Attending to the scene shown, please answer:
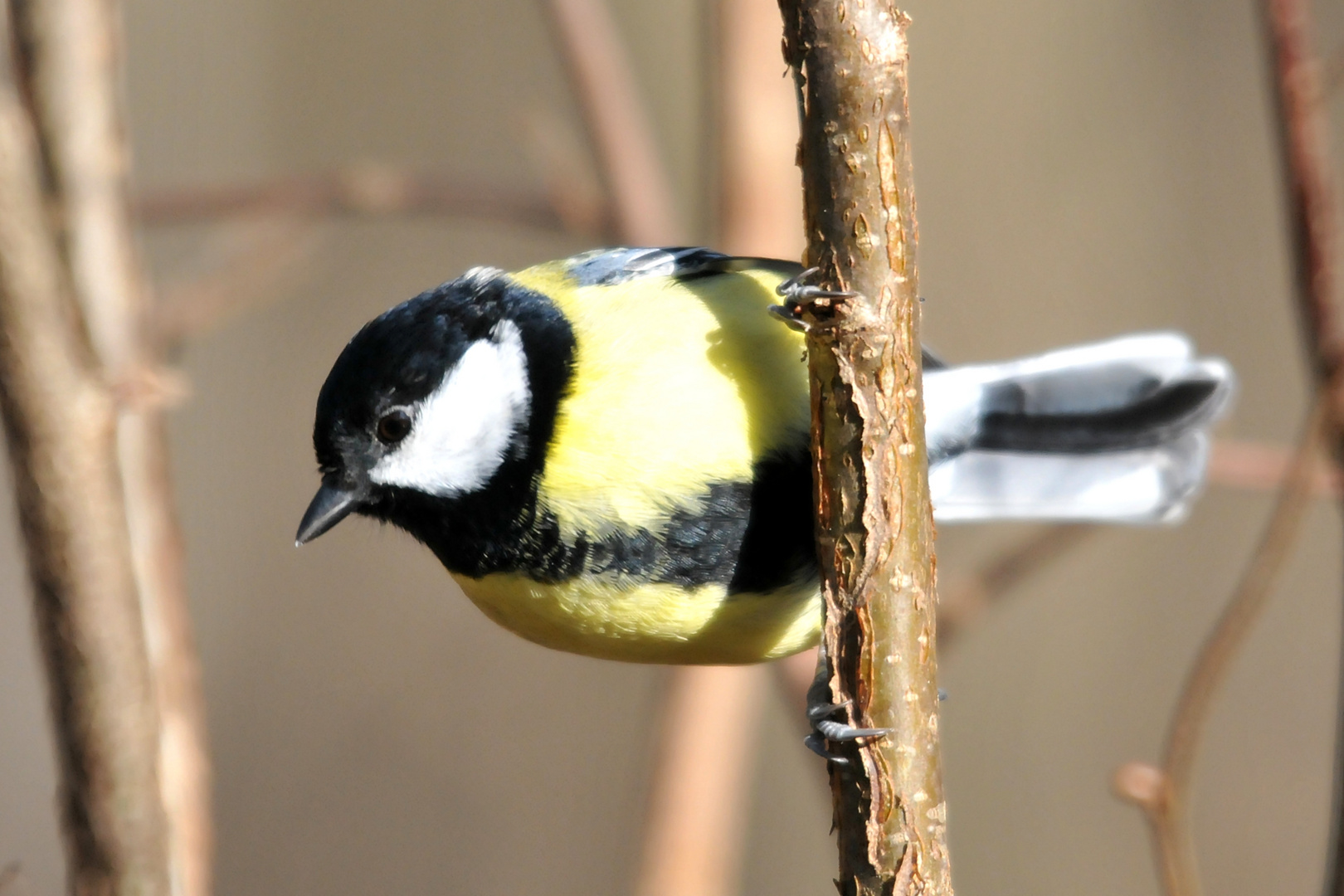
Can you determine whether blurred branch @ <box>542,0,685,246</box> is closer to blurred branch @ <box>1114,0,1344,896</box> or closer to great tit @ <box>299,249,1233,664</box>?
great tit @ <box>299,249,1233,664</box>

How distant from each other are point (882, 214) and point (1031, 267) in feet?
9.20

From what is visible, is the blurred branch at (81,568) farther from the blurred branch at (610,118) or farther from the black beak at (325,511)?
the blurred branch at (610,118)

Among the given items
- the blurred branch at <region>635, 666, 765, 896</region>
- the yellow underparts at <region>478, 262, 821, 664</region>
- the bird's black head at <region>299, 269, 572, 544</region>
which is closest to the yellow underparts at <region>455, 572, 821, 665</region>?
the yellow underparts at <region>478, 262, 821, 664</region>

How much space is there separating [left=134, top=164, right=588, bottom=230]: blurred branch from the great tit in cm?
65

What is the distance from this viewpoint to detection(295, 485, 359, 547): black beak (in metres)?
1.13

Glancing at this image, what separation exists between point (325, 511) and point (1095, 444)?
922 millimetres

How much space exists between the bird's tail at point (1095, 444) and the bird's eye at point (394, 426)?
0.63 meters

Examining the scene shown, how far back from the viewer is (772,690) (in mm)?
3006

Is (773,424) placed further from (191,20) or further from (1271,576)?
(191,20)

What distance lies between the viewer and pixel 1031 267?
345 cm

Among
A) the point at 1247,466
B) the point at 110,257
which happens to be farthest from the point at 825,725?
the point at 1247,466

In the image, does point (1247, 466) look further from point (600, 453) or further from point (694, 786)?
point (600, 453)

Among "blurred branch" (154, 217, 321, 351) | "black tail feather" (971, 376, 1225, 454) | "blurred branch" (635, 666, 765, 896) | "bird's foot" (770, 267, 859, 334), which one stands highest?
"blurred branch" (154, 217, 321, 351)

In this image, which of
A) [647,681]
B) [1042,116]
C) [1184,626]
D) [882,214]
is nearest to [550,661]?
[647,681]
